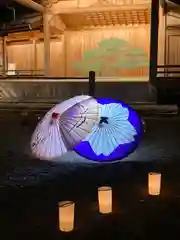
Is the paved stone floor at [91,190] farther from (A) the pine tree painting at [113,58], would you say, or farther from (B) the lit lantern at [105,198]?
(A) the pine tree painting at [113,58]

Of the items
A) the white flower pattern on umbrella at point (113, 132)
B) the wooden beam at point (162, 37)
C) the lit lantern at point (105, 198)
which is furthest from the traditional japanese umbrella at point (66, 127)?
the wooden beam at point (162, 37)

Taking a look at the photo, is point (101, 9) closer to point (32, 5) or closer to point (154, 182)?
point (32, 5)

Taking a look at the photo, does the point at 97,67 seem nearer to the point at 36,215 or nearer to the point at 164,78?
the point at 164,78

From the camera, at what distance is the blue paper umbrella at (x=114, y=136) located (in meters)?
2.10

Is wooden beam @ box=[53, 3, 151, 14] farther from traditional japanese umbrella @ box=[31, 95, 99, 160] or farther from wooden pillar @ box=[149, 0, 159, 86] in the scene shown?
traditional japanese umbrella @ box=[31, 95, 99, 160]

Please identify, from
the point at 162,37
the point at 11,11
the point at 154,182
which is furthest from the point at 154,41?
the point at 11,11

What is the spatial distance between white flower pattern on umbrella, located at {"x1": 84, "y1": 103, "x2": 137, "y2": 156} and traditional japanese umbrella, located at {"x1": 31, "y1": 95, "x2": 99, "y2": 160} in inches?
2.0

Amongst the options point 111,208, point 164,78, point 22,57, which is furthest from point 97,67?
point 111,208

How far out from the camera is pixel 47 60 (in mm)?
9859

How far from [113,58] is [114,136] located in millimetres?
8806

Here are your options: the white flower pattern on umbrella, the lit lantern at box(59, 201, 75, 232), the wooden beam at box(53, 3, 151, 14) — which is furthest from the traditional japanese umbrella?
the wooden beam at box(53, 3, 151, 14)

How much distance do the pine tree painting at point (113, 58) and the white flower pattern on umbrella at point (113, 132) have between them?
855 cm

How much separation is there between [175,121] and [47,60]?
22.9 ft

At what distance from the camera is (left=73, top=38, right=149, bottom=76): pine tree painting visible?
35.3 ft
